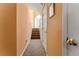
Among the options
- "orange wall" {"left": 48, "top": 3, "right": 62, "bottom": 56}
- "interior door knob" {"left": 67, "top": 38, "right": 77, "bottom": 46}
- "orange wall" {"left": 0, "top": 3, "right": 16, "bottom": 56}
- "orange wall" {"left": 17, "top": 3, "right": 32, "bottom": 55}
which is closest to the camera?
"interior door knob" {"left": 67, "top": 38, "right": 77, "bottom": 46}

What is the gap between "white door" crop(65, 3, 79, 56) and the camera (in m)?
0.74

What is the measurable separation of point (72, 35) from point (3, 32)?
2.12 ft

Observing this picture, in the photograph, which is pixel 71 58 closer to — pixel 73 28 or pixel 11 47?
pixel 73 28

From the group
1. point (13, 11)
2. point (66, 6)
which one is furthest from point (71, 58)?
point (13, 11)

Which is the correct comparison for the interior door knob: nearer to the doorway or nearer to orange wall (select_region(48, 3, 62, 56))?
the doorway

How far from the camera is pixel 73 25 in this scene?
2.51 feet

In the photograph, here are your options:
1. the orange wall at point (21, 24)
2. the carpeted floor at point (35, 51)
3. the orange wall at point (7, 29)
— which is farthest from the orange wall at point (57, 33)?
the orange wall at point (7, 29)

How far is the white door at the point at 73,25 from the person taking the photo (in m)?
0.74

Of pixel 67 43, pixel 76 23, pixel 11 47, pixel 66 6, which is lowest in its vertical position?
pixel 11 47

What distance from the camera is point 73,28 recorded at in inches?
30.1

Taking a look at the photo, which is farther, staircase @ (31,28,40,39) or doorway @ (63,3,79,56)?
staircase @ (31,28,40,39)

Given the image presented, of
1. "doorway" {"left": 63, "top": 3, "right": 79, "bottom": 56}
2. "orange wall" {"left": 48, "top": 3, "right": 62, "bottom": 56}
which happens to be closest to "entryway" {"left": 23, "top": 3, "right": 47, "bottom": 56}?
"orange wall" {"left": 48, "top": 3, "right": 62, "bottom": 56}

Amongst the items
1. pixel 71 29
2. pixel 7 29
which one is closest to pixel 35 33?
pixel 7 29

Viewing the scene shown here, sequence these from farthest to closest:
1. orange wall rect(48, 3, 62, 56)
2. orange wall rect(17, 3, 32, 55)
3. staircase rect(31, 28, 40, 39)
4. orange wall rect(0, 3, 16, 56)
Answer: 1. orange wall rect(17, 3, 32, 55)
2. staircase rect(31, 28, 40, 39)
3. orange wall rect(0, 3, 16, 56)
4. orange wall rect(48, 3, 62, 56)
